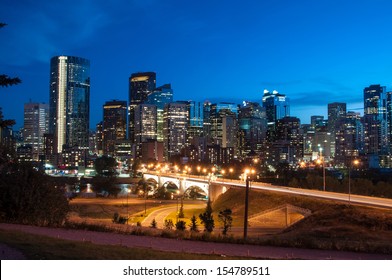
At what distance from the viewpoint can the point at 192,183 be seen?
81188mm

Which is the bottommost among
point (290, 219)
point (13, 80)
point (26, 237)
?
point (290, 219)

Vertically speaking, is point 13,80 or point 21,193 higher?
point 13,80

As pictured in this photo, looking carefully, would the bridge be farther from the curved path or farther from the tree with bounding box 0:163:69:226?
the curved path

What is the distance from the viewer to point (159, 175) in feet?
335

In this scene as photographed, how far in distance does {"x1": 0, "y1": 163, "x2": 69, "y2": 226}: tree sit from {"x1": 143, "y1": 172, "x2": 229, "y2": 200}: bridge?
41839mm

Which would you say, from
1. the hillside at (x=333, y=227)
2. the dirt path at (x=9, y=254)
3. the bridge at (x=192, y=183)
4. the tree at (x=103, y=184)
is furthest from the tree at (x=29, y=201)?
the tree at (x=103, y=184)

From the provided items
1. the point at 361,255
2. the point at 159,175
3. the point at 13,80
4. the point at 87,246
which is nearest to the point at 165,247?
the point at 87,246

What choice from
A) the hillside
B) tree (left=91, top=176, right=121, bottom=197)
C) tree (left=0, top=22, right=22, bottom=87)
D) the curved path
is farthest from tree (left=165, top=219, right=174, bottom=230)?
tree (left=91, top=176, right=121, bottom=197)

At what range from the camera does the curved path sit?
16.9m

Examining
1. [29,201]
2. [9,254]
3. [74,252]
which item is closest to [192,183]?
[29,201]

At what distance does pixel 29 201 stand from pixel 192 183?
56341 millimetres

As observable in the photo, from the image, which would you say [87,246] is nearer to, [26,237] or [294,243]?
[26,237]
